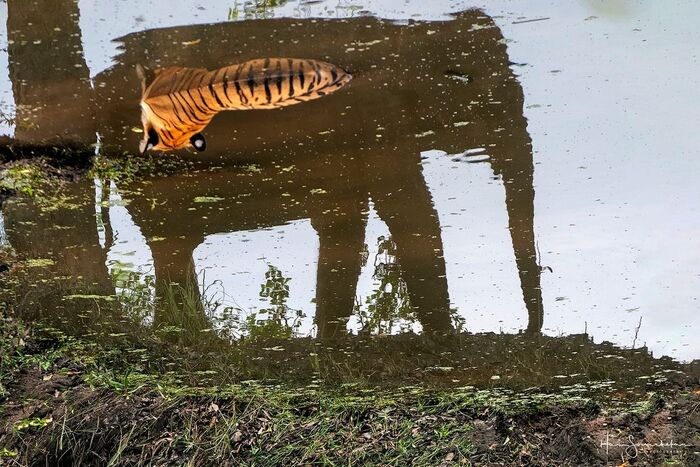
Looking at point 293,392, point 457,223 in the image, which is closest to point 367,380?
point 293,392

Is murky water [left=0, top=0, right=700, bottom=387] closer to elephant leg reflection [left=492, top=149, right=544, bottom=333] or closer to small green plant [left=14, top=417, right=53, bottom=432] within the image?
elephant leg reflection [left=492, top=149, right=544, bottom=333]

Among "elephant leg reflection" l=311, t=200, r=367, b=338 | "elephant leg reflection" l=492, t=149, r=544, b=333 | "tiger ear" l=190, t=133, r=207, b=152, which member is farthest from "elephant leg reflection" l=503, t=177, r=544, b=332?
"tiger ear" l=190, t=133, r=207, b=152

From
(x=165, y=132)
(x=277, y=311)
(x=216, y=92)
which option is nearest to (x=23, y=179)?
(x=165, y=132)

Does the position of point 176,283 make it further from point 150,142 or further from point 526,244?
point 526,244

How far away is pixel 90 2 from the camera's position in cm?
416

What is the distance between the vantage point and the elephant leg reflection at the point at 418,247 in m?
4.02

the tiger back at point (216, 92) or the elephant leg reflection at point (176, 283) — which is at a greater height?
the tiger back at point (216, 92)

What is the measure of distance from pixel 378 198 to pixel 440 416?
4.05 ft

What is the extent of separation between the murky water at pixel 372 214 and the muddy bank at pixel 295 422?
16 centimetres

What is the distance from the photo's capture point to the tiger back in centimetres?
Result: 399

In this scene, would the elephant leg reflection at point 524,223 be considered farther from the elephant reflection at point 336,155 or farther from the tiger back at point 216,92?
the tiger back at point 216,92

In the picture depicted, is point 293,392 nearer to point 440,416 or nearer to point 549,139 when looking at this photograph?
point 440,416

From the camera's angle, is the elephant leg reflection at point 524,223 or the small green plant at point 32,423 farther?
the elephant leg reflection at point 524,223

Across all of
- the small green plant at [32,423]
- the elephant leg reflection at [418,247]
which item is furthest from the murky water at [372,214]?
the small green plant at [32,423]
